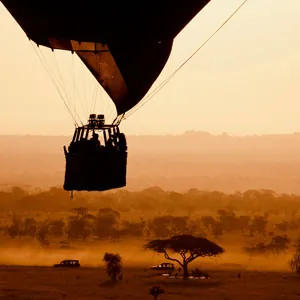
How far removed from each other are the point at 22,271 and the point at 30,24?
55192mm

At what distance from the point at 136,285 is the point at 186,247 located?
38.1ft

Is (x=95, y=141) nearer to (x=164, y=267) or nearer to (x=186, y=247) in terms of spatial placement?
(x=186, y=247)

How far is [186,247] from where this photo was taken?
7375cm

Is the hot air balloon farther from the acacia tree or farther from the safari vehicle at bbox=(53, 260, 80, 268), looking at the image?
the safari vehicle at bbox=(53, 260, 80, 268)

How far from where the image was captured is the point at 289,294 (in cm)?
5869

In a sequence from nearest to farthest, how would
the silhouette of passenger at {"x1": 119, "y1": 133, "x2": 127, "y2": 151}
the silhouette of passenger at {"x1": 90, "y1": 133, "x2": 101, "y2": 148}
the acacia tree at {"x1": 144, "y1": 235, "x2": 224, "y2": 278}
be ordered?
the silhouette of passenger at {"x1": 90, "y1": 133, "x2": 101, "y2": 148}, the silhouette of passenger at {"x1": 119, "y1": 133, "x2": 127, "y2": 151}, the acacia tree at {"x1": 144, "y1": 235, "x2": 224, "y2": 278}

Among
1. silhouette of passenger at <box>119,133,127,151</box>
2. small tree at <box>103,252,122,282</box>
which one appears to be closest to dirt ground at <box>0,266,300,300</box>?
small tree at <box>103,252,122,282</box>

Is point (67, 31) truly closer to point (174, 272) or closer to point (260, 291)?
point (260, 291)

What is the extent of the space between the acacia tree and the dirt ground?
7.72 feet

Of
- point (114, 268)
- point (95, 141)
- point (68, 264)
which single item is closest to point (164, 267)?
point (68, 264)

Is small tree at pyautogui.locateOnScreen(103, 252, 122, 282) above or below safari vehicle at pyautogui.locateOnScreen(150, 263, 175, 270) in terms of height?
below

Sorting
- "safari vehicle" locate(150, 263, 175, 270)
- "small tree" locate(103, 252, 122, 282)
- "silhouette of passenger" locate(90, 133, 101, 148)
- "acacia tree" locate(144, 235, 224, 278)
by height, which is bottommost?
"silhouette of passenger" locate(90, 133, 101, 148)

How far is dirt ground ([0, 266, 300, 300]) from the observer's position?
188ft

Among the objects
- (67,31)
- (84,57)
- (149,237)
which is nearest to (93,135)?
(67,31)
